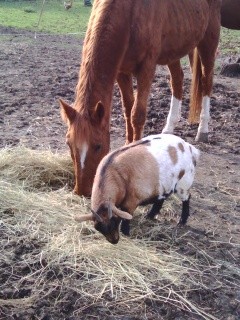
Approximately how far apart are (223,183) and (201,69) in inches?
76.5

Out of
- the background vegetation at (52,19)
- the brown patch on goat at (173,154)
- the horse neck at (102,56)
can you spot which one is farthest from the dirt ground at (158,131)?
the background vegetation at (52,19)

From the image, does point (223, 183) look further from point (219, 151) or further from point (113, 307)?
point (113, 307)

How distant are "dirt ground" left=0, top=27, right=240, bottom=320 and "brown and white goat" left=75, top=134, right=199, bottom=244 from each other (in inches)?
15.2

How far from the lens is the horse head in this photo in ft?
13.5

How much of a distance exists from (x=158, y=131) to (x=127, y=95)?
40.6 inches

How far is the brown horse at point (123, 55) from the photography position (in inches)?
165

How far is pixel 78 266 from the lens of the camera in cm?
Answer: 341

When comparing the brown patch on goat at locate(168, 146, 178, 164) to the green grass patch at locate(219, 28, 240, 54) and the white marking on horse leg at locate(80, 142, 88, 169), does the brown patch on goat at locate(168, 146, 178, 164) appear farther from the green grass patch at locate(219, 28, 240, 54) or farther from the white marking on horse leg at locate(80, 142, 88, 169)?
the green grass patch at locate(219, 28, 240, 54)

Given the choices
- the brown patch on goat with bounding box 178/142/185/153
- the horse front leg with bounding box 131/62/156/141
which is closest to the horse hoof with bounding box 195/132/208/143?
the horse front leg with bounding box 131/62/156/141

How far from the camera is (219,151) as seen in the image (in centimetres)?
607

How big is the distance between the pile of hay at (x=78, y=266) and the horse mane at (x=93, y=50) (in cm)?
84

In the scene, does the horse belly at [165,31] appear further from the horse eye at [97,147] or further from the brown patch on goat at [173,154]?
the brown patch on goat at [173,154]

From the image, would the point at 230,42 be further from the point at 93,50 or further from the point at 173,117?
the point at 93,50

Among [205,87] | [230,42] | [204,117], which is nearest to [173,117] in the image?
[204,117]
